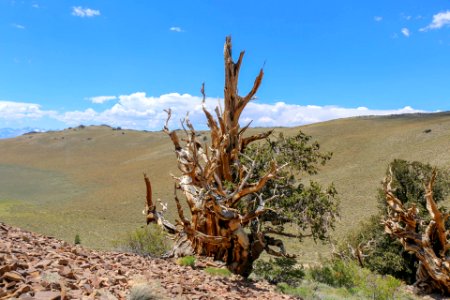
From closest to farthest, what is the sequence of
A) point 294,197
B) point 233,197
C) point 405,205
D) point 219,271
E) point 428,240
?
1. point 219,271
2. point 233,197
3. point 294,197
4. point 428,240
5. point 405,205

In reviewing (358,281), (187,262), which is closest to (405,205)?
(358,281)

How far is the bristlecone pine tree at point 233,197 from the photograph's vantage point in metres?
10.1

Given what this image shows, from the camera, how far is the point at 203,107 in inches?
491

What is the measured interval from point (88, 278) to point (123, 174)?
65545 mm

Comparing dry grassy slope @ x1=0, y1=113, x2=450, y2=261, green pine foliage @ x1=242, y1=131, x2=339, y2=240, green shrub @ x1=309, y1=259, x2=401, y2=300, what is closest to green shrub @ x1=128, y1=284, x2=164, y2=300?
green pine foliage @ x1=242, y1=131, x2=339, y2=240

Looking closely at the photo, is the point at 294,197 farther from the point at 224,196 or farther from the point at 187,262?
the point at 187,262

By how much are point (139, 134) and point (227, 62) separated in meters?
108

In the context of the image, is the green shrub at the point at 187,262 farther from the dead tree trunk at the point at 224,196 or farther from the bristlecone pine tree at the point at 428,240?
the bristlecone pine tree at the point at 428,240

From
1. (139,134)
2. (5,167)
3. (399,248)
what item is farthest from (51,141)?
(399,248)

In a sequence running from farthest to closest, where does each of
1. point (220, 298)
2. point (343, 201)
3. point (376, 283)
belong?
1. point (343, 201)
2. point (376, 283)
3. point (220, 298)

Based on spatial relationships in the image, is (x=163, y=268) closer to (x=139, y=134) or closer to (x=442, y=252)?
(x=442, y=252)

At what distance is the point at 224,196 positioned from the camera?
10.0 meters

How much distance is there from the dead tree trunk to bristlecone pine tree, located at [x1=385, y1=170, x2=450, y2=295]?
587 cm

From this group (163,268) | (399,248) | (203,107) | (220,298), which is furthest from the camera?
(399,248)
